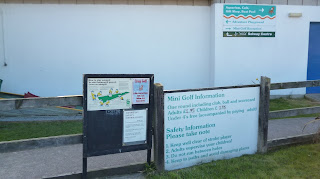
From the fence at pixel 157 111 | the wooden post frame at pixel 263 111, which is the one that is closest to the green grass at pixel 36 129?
the fence at pixel 157 111

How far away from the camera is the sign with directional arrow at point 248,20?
1012 cm

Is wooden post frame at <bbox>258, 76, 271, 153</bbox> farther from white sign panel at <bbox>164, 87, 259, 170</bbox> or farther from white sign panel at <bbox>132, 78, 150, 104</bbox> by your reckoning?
white sign panel at <bbox>132, 78, 150, 104</bbox>

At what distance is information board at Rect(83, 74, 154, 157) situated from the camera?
412 centimetres

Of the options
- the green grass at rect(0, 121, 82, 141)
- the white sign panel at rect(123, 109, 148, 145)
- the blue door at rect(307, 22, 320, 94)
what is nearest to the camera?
the white sign panel at rect(123, 109, 148, 145)

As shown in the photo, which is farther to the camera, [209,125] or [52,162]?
[52,162]

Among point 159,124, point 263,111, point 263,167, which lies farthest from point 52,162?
point 263,111

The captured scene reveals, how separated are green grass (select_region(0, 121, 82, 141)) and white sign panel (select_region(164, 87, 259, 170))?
3004 mm

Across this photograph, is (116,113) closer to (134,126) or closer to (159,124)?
(134,126)

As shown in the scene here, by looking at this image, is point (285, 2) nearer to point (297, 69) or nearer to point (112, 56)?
point (297, 69)

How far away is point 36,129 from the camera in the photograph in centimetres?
713

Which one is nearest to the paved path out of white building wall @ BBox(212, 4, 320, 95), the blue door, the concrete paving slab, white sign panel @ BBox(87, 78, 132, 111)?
the concrete paving slab

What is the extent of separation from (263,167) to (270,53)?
6689 millimetres

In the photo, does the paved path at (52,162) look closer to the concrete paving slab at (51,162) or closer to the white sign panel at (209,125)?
the concrete paving slab at (51,162)

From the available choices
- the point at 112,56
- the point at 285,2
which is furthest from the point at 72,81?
the point at 285,2
